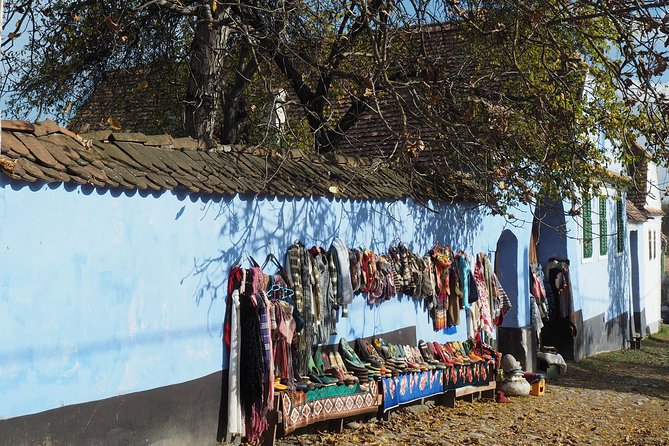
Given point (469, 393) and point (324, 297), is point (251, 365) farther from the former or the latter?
point (469, 393)

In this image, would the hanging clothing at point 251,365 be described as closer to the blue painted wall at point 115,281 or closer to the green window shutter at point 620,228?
the blue painted wall at point 115,281

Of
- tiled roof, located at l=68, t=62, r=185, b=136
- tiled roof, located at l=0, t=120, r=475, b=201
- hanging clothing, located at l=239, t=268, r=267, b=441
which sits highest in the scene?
tiled roof, located at l=68, t=62, r=185, b=136

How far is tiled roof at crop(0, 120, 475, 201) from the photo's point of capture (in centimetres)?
601

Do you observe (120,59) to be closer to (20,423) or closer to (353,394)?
(353,394)

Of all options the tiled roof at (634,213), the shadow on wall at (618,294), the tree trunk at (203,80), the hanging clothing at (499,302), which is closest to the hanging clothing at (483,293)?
the hanging clothing at (499,302)

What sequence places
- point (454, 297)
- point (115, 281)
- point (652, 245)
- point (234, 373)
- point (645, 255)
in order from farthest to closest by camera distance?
point (652, 245), point (645, 255), point (454, 297), point (234, 373), point (115, 281)

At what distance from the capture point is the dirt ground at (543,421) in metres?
8.85

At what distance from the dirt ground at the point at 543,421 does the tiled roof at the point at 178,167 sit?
8.18 ft

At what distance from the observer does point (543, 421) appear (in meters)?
10.4

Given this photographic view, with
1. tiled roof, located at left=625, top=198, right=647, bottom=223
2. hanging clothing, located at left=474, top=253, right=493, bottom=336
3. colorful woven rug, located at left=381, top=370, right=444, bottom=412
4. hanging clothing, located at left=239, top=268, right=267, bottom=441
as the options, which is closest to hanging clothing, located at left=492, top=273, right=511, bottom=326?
hanging clothing, located at left=474, top=253, right=493, bottom=336

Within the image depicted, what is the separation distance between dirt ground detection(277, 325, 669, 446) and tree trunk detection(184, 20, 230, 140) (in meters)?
4.40

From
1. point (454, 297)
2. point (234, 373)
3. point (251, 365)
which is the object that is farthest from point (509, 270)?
point (234, 373)

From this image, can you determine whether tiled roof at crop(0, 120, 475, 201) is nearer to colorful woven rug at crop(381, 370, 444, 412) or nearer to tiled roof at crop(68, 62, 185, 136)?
colorful woven rug at crop(381, 370, 444, 412)

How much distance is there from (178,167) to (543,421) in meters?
5.71
